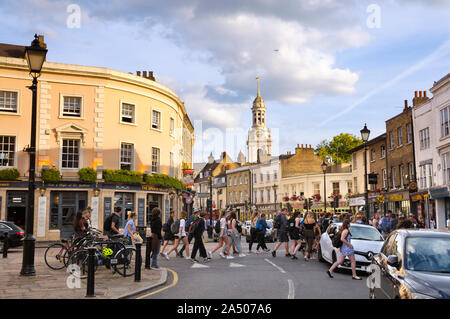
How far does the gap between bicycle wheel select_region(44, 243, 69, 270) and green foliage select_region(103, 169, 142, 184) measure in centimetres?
1677

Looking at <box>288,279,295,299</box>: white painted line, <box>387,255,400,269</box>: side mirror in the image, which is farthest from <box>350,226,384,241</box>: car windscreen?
<box>387,255,400,269</box>: side mirror

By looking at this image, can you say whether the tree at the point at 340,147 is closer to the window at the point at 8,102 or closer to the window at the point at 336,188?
the window at the point at 336,188

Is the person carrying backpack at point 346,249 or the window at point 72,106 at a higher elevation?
the window at point 72,106

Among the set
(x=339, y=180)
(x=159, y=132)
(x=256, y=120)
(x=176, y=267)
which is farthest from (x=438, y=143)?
(x=256, y=120)

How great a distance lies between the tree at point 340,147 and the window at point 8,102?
47.9 metres

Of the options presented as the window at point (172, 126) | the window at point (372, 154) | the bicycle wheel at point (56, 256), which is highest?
the window at point (172, 126)

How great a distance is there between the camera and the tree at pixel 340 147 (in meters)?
67.4

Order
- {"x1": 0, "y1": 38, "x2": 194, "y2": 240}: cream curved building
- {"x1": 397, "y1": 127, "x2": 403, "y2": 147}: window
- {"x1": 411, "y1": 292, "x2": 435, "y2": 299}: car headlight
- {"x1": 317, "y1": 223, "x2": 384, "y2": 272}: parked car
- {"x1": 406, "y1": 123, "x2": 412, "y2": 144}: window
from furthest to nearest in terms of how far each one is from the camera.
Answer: {"x1": 397, "y1": 127, "x2": 403, "y2": 147}: window → {"x1": 406, "y1": 123, "x2": 412, "y2": 144}: window → {"x1": 0, "y1": 38, "x2": 194, "y2": 240}: cream curved building → {"x1": 317, "y1": 223, "x2": 384, "y2": 272}: parked car → {"x1": 411, "y1": 292, "x2": 435, "y2": 299}: car headlight

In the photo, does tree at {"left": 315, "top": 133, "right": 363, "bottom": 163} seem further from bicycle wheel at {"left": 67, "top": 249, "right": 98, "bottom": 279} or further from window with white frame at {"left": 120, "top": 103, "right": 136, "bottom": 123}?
bicycle wheel at {"left": 67, "top": 249, "right": 98, "bottom": 279}

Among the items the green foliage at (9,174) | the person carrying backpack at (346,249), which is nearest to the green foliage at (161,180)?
the green foliage at (9,174)

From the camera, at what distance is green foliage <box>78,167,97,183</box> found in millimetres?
29844

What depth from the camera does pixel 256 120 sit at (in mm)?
127000

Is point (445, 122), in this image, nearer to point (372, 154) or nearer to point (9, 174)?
point (372, 154)

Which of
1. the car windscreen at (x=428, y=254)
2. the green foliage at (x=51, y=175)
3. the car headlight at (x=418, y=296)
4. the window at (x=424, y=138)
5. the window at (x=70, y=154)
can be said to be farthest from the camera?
the window at (x=424, y=138)
